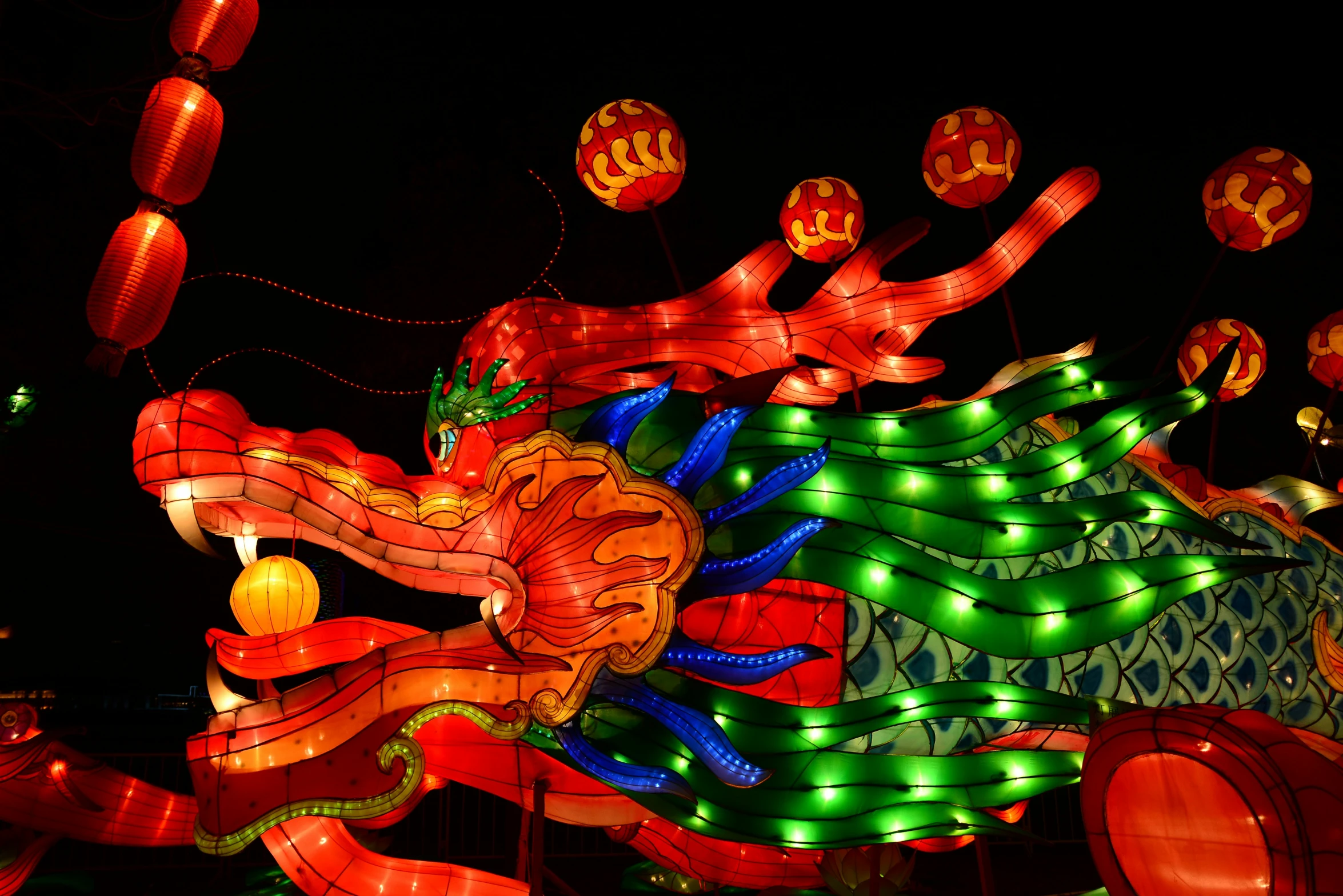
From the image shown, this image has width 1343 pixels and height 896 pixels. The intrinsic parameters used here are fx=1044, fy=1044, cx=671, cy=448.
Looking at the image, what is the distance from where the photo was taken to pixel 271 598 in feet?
17.9

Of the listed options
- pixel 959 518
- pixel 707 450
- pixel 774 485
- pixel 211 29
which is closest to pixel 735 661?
pixel 774 485

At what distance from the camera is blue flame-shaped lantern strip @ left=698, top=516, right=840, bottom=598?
12.4 feet

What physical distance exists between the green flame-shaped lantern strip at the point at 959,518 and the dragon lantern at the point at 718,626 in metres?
0.01

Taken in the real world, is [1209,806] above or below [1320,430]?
below

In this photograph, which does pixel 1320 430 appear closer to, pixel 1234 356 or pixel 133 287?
pixel 1234 356

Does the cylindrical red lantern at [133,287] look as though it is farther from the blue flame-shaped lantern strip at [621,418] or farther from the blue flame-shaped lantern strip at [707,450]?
the blue flame-shaped lantern strip at [707,450]

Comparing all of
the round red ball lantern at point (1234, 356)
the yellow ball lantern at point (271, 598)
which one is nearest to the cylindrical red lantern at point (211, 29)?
the yellow ball lantern at point (271, 598)

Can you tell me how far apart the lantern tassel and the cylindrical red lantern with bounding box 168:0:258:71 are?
3.88ft

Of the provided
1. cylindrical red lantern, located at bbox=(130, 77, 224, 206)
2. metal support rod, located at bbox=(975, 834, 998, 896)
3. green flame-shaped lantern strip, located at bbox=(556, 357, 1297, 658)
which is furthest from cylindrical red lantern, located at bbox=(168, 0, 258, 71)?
metal support rod, located at bbox=(975, 834, 998, 896)

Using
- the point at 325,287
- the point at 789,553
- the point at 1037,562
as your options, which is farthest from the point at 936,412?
the point at 325,287

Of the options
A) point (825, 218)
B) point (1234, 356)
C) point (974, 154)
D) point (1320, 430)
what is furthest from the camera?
point (1234, 356)

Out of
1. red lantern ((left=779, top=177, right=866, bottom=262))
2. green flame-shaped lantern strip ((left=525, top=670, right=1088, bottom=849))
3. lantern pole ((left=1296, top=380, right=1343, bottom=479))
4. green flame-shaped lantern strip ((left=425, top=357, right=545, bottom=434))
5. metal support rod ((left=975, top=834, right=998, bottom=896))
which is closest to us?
green flame-shaped lantern strip ((left=525, top=670, right=1088, bottom=849))

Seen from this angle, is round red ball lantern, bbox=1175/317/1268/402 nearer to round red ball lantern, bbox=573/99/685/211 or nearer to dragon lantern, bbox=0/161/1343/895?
dragon lantern, bbox=0/161/1343/895

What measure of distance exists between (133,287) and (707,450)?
2155 mm
